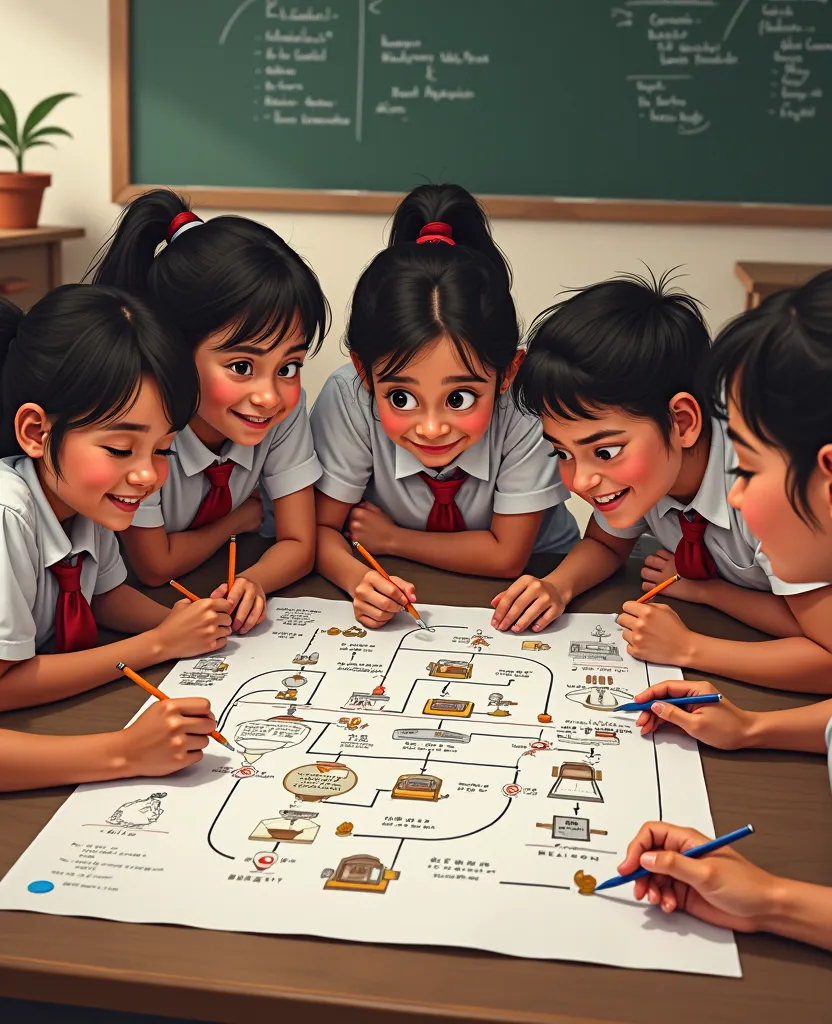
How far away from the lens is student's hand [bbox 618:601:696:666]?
1211 millimetres

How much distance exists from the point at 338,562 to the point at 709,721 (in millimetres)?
597

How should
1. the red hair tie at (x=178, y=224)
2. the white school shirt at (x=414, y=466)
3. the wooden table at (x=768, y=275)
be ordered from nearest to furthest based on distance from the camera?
the red hair tie at (x=178, y=224) < the white school shirt at (x=414, y=466) < the wooden table at (x=768, y=275)

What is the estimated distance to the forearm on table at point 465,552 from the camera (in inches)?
59.2

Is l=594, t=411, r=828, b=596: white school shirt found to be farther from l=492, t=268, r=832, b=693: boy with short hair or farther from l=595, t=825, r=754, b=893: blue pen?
l=595, t=825, r=754, b=893: blue pen

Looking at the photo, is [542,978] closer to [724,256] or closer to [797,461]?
[797,461]

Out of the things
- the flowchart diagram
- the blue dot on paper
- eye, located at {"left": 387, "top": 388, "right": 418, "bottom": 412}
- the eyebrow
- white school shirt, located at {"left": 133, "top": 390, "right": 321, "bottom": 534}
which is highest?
the eyebrow

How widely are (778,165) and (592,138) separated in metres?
0.54

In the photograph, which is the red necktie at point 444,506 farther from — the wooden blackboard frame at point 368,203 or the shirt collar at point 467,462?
the wooden blackboard frame at point 368,203

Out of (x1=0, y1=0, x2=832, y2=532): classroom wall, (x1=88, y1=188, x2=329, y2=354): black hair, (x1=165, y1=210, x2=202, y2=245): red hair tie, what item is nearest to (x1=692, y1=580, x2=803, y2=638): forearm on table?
(x1=88, y1=188, x2=329, y2=354): black hair

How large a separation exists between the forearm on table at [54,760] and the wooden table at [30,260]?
2.31 m

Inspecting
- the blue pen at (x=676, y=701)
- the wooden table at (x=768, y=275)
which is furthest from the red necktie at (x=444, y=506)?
the wooden table at (x=768, y=275)

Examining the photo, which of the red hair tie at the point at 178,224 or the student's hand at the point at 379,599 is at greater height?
the red hair tie at the point at 178,224

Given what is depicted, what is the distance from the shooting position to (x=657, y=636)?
1223 millimetres

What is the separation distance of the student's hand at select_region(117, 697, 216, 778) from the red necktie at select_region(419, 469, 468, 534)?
70 centimetres
